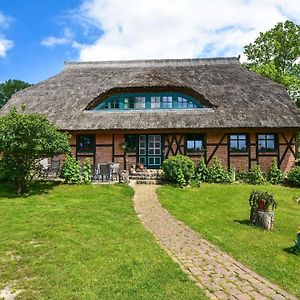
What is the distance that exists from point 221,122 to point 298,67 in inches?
628

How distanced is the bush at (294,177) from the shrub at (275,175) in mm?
512

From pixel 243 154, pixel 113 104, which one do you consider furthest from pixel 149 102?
pixel 243 154

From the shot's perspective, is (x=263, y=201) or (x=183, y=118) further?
(x=183, y=118)

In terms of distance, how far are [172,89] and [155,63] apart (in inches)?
272

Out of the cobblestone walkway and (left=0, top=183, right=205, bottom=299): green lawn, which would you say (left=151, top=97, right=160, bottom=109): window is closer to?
(left=0, top=183, right=205, bottom=299): green lawn

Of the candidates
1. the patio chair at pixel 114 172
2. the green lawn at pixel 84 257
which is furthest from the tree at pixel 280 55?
the green lawn at pixel 84 257

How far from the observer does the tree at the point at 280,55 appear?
28062 mm

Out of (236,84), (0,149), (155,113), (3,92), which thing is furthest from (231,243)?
(3,92)

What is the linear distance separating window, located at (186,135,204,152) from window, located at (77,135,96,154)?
5.73 metres

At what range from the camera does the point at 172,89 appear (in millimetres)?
20062

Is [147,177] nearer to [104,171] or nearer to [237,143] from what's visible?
[104,171]

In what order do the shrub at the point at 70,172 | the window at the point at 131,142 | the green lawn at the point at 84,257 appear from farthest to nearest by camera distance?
the window at the point at 131,142 → the shrub at the point at 70,172 → the green lawn at the point at 84,257

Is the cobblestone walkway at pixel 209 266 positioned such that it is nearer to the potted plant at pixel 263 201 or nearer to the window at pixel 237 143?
the potted plant at pixel 263 201

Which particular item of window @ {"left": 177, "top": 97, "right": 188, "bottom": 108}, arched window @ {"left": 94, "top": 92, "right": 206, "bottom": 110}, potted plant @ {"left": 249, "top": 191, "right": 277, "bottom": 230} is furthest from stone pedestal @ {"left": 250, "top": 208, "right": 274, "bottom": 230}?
window @ {"left": 177, "top": 97, "right": 188, "bottom": 108}
